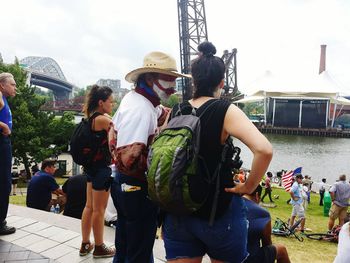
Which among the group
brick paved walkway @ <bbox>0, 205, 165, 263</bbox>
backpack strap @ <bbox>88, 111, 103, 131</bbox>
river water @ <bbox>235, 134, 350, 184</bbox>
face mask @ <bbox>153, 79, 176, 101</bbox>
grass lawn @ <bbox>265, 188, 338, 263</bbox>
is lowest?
river water @ <bbox>235, 134, 350, 184</bbox>

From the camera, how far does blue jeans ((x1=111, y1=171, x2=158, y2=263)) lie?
182 centimetres

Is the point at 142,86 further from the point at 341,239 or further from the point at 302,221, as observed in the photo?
the point at 302,221

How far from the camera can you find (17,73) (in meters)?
17.9

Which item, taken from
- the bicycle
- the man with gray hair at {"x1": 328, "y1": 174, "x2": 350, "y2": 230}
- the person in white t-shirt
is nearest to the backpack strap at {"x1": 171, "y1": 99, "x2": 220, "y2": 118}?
the person in white t-shirt

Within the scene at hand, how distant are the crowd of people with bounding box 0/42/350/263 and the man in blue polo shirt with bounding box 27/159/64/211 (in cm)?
214

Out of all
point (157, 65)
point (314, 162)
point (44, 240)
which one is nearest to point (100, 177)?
point (157, 65)

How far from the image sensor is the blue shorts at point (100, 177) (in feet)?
7.86

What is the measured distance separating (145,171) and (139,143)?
15 cm

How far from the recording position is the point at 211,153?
1.46 meters

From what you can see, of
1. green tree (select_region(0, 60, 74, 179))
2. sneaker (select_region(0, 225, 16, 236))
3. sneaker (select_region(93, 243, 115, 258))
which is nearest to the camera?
sneaker (select_region(93, 243, 115, 258))

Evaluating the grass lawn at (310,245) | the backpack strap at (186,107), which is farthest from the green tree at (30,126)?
the backpack strap at (186,107)

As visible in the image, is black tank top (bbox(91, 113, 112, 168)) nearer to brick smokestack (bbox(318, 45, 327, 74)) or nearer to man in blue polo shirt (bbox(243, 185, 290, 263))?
man in blue polo shirt (bbox(243, 185, 290, 263))

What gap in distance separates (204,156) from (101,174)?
1.14 m

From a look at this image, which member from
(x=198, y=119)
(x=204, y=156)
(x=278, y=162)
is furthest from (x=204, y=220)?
(x=278, y=162)
